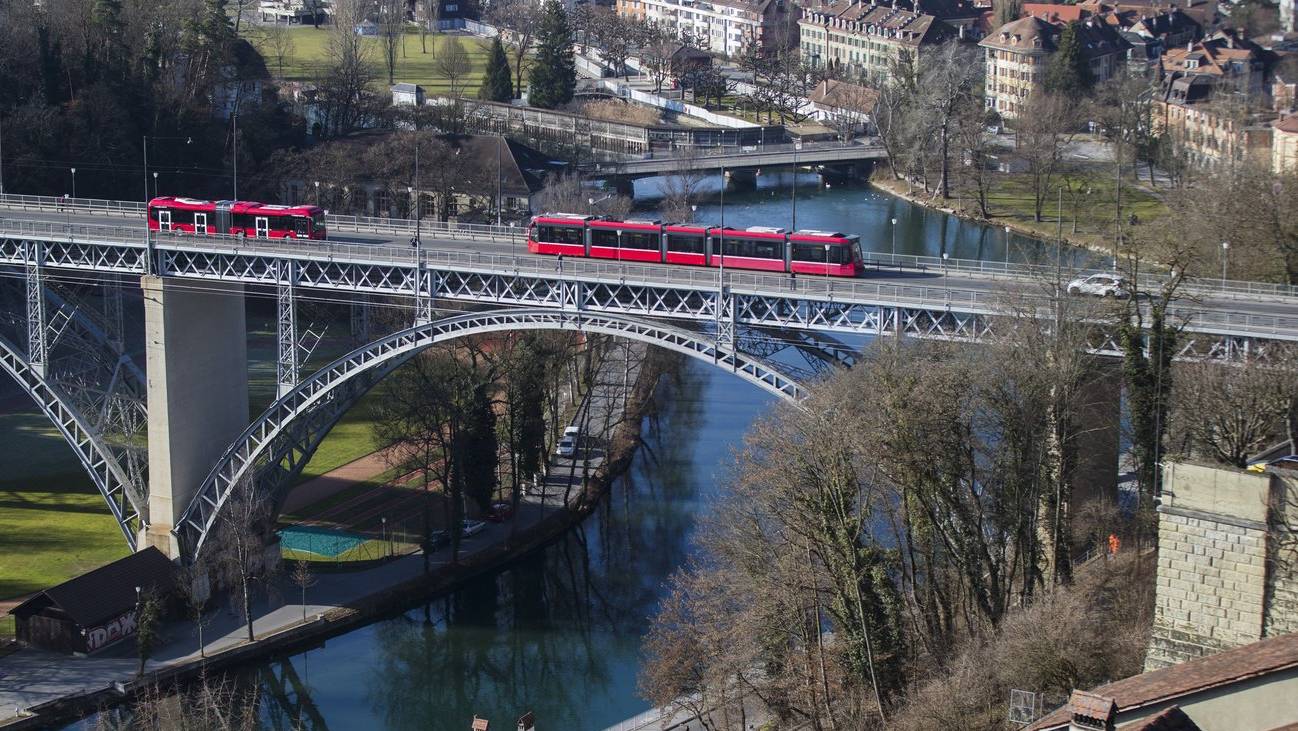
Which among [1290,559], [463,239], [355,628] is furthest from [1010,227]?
[1290,559]

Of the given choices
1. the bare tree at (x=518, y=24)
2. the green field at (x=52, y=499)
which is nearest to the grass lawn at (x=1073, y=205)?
the bare tree at (x=518, y=24)

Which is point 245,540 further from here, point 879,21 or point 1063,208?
point 879,21

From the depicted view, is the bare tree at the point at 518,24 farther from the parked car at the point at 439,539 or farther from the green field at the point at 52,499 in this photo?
the parked car at the point at 439,539

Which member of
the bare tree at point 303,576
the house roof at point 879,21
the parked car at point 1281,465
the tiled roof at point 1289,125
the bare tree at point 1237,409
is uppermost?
the house roof at point 879,21

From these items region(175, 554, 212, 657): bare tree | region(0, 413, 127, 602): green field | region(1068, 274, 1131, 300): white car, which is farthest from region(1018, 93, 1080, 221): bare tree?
region(175, 554, 212, 657): bare tree

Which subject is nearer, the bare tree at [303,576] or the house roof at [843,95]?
the bare tree at [303,576]

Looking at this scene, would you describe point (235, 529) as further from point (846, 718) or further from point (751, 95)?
point (751, 95)
